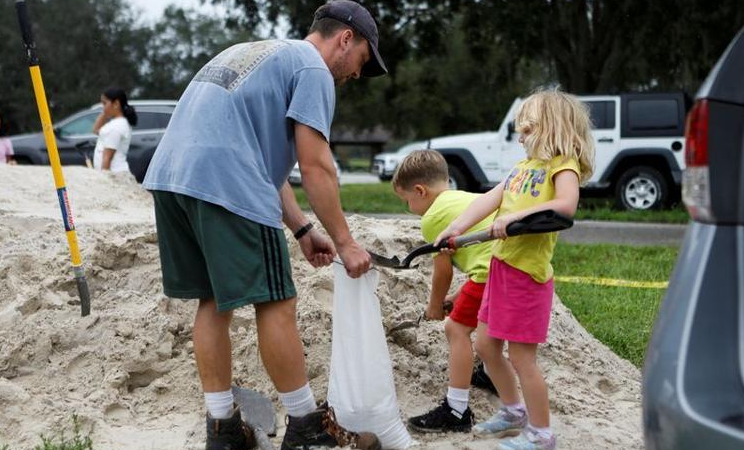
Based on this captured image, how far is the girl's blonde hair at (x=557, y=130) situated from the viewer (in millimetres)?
3533

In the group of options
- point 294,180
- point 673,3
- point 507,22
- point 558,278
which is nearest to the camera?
point 558,278

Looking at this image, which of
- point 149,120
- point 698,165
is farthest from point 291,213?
point 149,120

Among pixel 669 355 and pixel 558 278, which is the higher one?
pixel 669 355

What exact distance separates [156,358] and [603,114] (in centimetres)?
1275

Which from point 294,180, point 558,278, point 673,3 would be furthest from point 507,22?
point 558,278

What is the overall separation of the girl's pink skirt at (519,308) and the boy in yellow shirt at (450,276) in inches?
13.1

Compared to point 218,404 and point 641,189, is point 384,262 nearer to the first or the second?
point 218,404

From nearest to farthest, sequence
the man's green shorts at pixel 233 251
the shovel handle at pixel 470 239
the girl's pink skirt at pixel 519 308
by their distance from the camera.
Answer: the man's green shorts at pixel 233 251, the shovel handle at pixel 470 239, the girl's pink skirt at pixel 519 308

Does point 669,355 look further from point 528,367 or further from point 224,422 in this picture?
point 224,422

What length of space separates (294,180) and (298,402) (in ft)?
63.3

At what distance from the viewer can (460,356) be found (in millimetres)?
3980

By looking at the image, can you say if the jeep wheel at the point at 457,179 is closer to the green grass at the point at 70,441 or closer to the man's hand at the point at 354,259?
the green grass at the point at 70,441

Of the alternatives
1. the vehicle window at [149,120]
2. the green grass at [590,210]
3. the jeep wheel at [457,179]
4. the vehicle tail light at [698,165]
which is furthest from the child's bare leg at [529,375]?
the vehicle window at [149,120]

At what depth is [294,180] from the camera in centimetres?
2270
